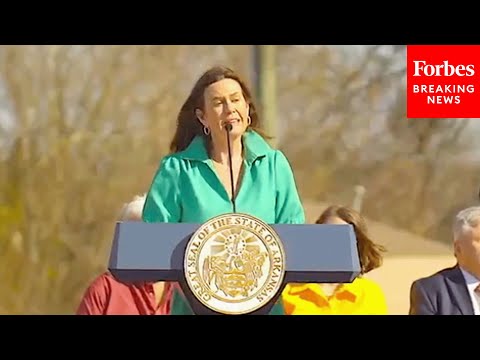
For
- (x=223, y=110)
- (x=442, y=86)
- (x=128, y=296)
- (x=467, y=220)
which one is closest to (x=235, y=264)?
(x=128, y=296)

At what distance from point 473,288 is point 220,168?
104 centimetres

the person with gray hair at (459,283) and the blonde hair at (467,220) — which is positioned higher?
the blonde hair at (467,220)

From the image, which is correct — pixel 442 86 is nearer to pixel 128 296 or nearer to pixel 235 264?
pixel 235 264

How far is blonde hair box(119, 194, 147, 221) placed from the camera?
5.86 metres

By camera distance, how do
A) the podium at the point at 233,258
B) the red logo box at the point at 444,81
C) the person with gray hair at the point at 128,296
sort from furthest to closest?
the red logo box at the point at 444,81
the person with gray hair at the point at 128,296
the podium at the point at 233,258

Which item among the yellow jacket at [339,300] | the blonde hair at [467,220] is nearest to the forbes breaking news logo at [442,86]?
the blonde hair at [467,220]

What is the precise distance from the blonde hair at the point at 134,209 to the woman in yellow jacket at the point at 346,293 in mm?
610

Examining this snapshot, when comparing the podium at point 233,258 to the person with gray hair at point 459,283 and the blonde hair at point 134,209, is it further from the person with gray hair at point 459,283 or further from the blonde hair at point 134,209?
the person with gray hair at point 459,283

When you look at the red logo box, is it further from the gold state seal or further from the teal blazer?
the gold state seal

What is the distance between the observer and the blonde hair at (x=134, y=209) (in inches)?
231

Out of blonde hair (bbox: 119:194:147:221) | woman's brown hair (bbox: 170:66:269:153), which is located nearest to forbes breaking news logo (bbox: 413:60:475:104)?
woman's brown hair (bbox: 170:66:269:153)

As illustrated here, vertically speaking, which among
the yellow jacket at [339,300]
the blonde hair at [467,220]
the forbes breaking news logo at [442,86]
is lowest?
the yellow jacket at [339,300]

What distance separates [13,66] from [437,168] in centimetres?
163

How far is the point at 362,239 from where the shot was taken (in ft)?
19.3
